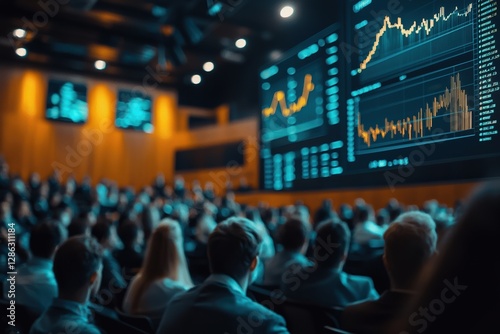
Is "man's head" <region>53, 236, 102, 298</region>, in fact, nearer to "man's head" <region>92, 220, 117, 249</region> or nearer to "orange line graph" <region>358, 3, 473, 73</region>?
"orange line graph" <region>358, 3, 473, 73</region>

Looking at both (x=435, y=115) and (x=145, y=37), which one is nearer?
(x=435, y=115)

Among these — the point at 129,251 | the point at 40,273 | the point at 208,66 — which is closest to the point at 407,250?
the point at 40,273

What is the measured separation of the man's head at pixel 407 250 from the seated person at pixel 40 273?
1.77 meters

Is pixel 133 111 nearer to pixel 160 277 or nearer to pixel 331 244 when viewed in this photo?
pixel 160 277

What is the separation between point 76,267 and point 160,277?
2.51 ft

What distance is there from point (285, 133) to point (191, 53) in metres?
10.8

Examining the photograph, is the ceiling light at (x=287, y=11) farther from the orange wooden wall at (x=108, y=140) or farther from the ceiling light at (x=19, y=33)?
the orange wooden wall at (x=108, y=140)

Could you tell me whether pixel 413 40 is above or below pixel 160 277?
above

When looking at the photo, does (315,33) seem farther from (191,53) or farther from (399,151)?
(191,53)

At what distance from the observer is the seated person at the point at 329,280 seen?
2.62 meters

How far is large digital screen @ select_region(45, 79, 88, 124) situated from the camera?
14320 mm

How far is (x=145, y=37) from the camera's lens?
11.9m

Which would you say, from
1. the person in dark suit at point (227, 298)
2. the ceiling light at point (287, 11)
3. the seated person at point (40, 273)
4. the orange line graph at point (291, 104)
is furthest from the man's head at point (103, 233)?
the person in dark suit at point (227, 298)

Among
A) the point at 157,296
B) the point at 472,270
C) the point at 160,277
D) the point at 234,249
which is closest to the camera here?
the point at 472,270
